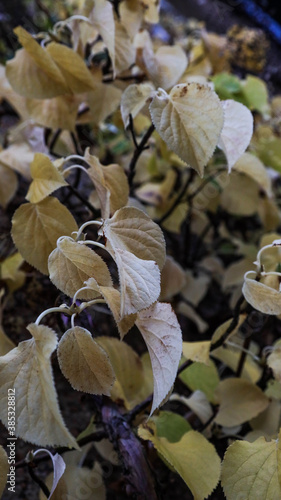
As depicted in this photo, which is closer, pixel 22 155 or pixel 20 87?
pixel 20 87

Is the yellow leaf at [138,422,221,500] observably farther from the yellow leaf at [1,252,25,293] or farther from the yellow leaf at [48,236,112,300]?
the yellow leaf at [1,252,25,293]

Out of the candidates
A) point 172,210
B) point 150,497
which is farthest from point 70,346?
point 172,210

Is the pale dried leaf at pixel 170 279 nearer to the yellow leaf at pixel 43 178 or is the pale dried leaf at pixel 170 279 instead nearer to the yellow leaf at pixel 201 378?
the yellow leaf at pixel 201 378

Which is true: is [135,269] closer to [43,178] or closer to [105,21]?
[43,178]

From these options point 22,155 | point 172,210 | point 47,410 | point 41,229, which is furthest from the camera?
point 172,210

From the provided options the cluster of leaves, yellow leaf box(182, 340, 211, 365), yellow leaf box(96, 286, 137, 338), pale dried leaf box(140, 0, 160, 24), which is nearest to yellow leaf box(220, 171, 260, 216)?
the cluster of leaves

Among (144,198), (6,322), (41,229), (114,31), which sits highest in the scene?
(114,31)

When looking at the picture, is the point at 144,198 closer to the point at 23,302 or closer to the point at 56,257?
the point at 23,302
